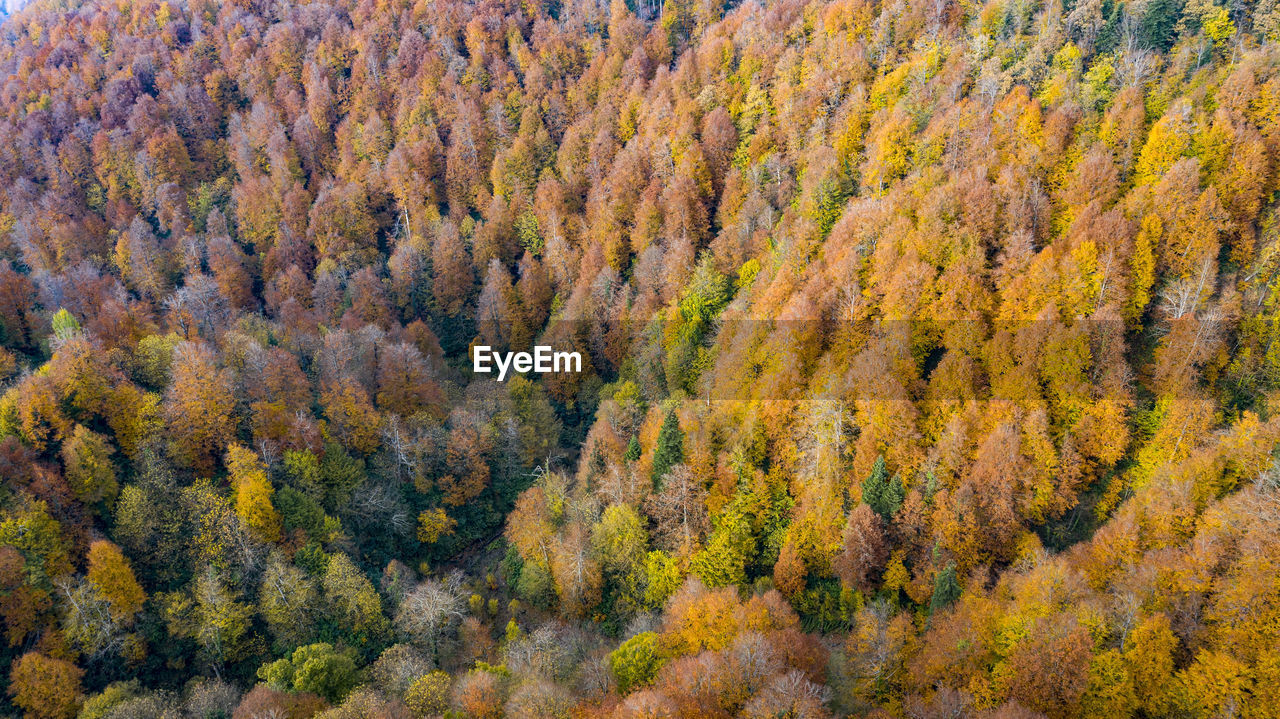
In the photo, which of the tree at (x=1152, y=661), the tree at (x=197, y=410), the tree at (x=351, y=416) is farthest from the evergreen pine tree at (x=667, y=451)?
the tree at (x=197, y=410)

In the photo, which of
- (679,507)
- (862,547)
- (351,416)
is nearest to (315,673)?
(351,416)

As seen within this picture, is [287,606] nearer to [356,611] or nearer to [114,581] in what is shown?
[356,611]

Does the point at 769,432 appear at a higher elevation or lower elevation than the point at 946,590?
higher

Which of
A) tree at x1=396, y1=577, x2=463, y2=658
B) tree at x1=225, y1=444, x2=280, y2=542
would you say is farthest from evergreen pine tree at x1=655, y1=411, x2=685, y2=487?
tree at x1=225, y1=444, x2=280, y2=542

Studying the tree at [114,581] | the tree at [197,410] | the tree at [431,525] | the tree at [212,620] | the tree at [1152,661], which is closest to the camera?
the tree at [1152,661]

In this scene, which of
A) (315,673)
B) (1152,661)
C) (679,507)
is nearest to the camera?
(1152,661)

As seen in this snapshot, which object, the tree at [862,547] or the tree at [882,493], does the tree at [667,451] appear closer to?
the tree at [862,547]
